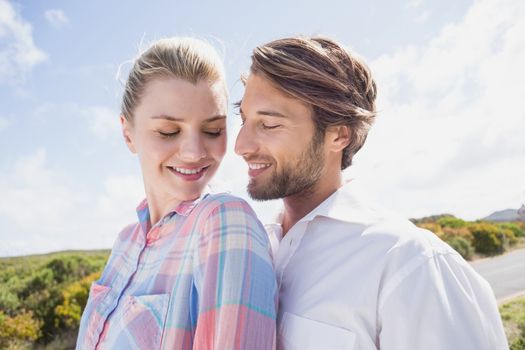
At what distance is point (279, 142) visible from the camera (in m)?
2.37

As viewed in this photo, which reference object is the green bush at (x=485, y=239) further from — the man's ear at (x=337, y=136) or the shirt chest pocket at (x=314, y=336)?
the shirt chest pocket at (x=314, y=336)

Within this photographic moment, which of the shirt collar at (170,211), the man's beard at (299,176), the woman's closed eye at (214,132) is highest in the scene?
the woman's closed eye at (214,132)

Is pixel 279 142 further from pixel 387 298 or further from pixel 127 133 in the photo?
pixel 387 298

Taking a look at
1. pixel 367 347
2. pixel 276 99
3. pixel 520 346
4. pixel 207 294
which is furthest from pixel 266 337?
pixel 520 346

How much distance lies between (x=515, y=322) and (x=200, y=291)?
8835 mm

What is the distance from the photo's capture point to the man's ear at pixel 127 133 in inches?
93.5

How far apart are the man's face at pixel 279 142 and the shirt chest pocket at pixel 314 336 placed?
80 centimetres

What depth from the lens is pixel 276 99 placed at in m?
2.39

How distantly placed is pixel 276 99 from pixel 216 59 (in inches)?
13.9

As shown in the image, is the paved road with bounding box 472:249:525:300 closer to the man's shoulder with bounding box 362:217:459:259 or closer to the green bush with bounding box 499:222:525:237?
the green bush with bounding box 499:222:525:237

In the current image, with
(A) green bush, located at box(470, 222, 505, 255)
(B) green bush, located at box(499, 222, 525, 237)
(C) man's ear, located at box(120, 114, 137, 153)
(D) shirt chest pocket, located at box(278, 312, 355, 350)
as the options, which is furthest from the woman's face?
(B) green bush, located at box(499, 222, 525, 237)

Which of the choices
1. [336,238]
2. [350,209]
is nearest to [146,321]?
[336,238]

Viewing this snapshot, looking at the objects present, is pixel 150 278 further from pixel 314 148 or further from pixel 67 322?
pixel 67 322

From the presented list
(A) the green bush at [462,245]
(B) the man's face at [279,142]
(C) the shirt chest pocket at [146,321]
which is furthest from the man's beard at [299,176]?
(A) the green bush at [462,245]
